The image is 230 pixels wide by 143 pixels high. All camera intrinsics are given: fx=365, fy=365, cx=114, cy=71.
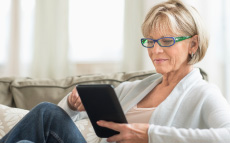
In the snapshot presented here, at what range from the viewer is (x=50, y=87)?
202 centimetres

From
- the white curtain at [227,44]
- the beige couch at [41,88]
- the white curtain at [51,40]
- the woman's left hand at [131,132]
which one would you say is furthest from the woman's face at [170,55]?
the white curtain at [51,40]

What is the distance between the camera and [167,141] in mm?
1212

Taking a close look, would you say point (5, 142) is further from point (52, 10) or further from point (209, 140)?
point (52, 10)

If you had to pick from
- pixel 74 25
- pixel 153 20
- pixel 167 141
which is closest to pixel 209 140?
pixel 167 141

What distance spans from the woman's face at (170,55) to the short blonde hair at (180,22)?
0.03m

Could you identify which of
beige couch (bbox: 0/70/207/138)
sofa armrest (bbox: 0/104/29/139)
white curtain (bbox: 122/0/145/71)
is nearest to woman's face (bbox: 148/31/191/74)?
beige couch (bbox: 0/70/207/138)

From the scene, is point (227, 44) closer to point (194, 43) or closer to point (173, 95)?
point (194, 43)

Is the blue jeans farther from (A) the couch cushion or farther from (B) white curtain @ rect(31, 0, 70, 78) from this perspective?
(B) white curtain @ rect(31, 0, 70, 78)

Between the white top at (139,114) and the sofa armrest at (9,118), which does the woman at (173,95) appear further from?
the sofa armrest at (9,118)

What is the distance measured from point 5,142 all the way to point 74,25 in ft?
5.00

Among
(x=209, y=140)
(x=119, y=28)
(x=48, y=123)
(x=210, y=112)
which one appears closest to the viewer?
(x=209, y=140)

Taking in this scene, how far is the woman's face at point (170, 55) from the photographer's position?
1.49m

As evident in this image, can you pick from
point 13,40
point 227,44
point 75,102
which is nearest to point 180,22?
point 75,102

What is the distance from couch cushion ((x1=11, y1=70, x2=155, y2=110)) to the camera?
77.9 inches
